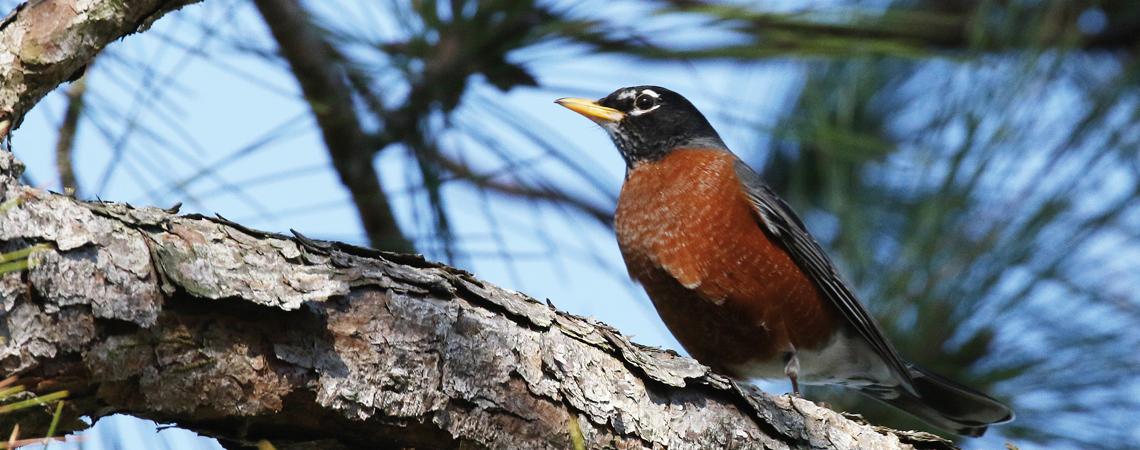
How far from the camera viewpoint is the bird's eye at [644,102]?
4.49 m

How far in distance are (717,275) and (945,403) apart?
35.3 inches

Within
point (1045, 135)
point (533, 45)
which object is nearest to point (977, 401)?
point (1045, 135)

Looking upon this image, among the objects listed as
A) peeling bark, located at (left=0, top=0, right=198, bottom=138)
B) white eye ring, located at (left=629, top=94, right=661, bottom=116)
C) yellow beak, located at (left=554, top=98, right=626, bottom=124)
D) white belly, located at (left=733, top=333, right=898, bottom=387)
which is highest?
white eye ring, located at (left=629, top=94, right=661, bottom=116)

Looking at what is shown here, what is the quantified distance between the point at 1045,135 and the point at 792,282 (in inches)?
54.4

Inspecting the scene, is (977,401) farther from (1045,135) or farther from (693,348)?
(1045,135)

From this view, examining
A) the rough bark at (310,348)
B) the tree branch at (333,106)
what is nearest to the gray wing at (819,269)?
the tree branch at (333,106)

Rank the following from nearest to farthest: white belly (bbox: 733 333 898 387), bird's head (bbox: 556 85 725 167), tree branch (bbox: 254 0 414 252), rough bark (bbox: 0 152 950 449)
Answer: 1. rough bark (bbox: 0 152 950 449)
2. tree branch (bbox: 254 0 414 252)
3. white belly (bbox: 733 333 898 387)
4. bird's head (bbox: 556 85 725 167)

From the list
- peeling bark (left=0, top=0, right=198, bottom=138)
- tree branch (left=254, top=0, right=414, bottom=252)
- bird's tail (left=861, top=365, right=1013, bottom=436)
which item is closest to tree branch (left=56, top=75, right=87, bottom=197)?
tree branch (left=254, top=0, right=414, bottom=252)

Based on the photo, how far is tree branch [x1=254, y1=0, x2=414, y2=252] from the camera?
3.44m

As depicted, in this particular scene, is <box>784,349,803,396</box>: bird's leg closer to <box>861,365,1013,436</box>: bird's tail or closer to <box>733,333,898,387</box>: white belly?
<box>733,333,898,387</box>: white belly

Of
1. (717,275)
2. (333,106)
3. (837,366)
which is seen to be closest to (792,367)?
(837,366)

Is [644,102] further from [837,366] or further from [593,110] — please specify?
[837,366]

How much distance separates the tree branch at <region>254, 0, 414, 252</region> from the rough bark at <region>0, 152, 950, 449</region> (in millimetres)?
1334

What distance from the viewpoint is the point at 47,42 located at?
6.78 feet
